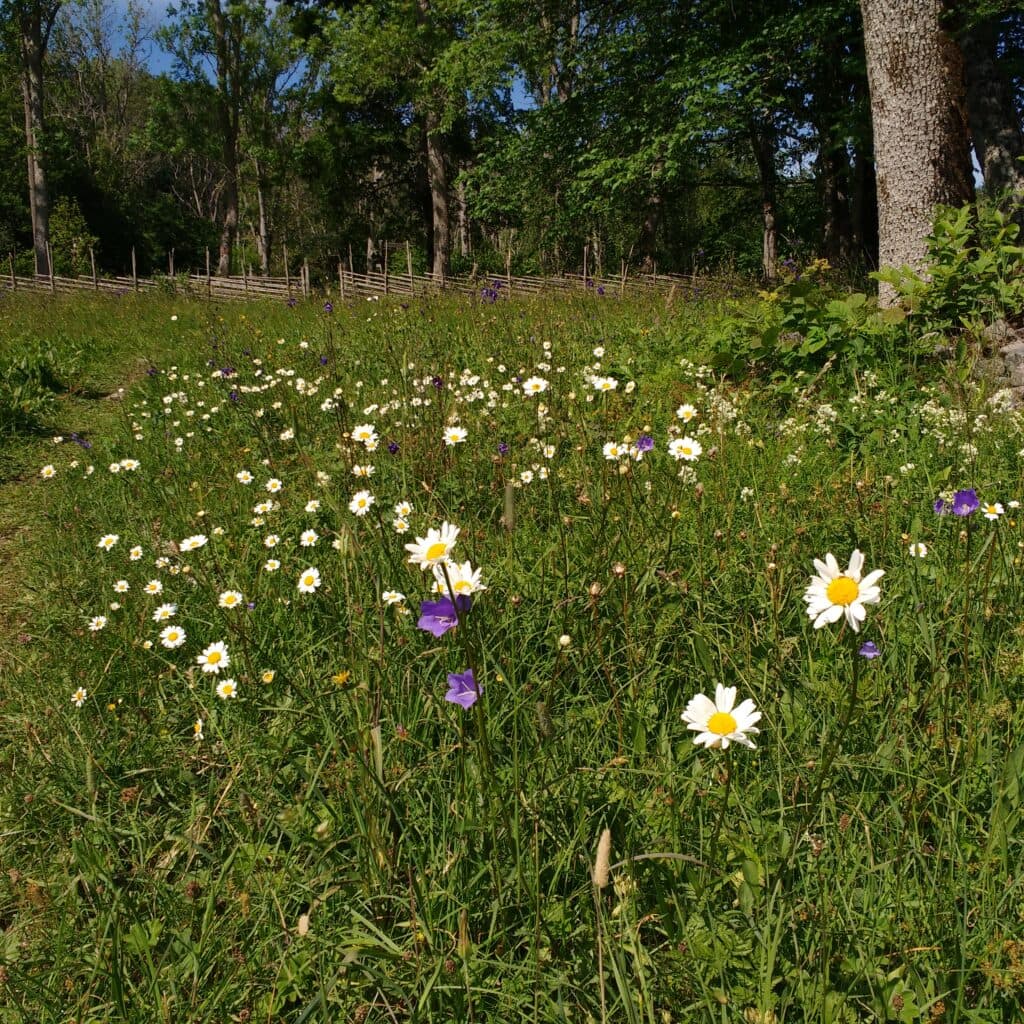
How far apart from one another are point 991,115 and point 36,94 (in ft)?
93.9

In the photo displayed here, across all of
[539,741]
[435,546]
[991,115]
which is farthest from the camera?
[991,115]

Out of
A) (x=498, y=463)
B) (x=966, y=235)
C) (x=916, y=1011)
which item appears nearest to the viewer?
(x=916, y=1011)

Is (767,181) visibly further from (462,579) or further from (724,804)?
(724,804)

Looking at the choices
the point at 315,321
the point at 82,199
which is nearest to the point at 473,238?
the point at 82,199

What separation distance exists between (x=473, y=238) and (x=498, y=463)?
40.2 meters

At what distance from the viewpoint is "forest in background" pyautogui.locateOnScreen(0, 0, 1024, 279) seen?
39.5 ft

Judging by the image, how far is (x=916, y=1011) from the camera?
42.0 inches

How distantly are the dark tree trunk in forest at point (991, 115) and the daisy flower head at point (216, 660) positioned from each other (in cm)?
896

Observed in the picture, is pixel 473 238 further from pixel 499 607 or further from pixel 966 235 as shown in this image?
pixel 499 607

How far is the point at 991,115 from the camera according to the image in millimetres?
7727

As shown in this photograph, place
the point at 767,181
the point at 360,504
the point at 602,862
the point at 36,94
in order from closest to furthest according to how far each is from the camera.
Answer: the point at 602,862
the point at 360,504
the point at 767,181
the point at 36,94

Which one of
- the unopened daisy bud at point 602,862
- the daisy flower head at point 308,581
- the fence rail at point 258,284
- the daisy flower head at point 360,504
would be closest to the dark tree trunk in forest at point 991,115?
the fence rail at point 258,284

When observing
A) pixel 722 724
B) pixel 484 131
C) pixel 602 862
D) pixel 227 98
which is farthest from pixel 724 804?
pixel 227 98

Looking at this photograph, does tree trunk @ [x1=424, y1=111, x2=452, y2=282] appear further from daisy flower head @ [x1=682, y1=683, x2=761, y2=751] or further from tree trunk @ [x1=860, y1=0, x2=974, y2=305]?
daisy flower head @ [x1=682, y1=683, x2=761, y2=751]
